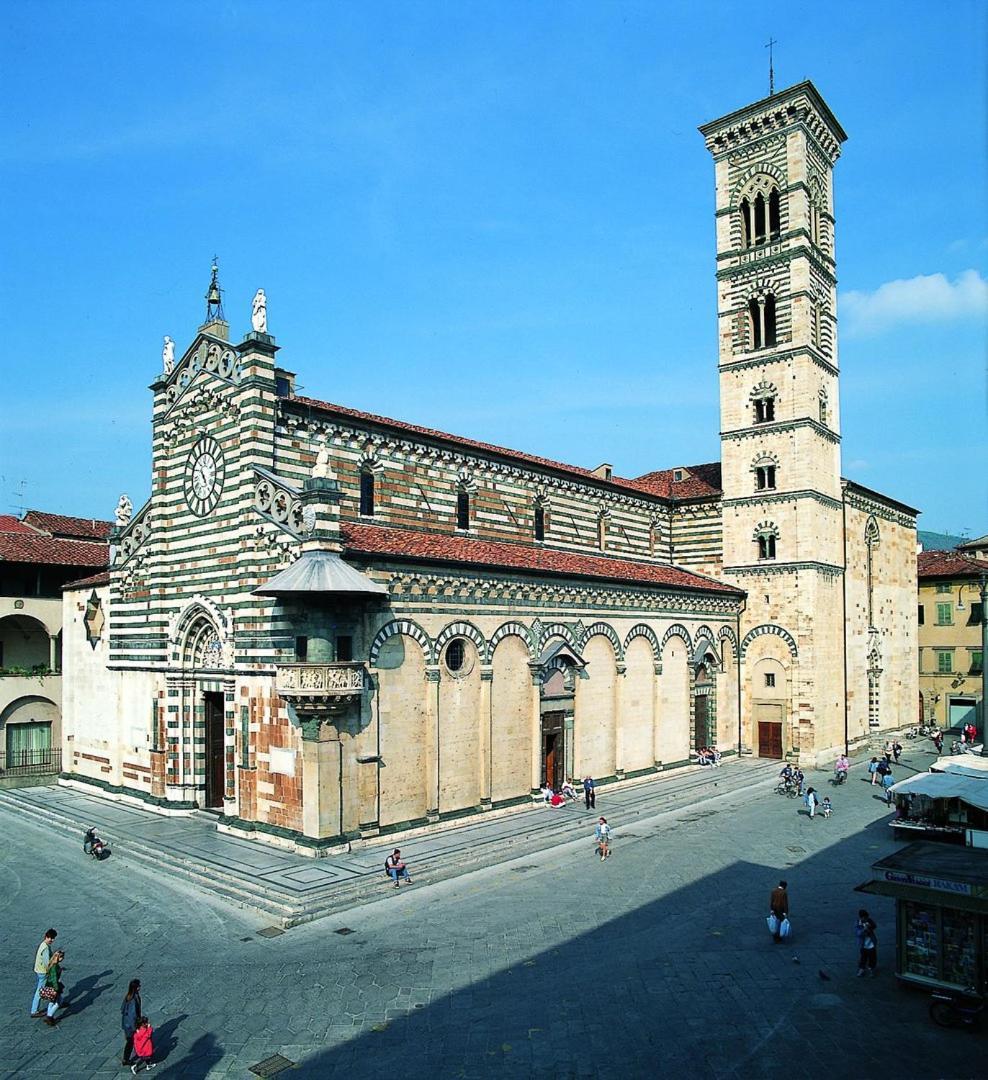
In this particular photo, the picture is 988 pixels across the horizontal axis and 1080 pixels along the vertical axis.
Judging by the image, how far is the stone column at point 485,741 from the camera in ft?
81.1

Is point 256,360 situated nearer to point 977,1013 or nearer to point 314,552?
point 314,552

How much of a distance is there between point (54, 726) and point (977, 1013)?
107 feet

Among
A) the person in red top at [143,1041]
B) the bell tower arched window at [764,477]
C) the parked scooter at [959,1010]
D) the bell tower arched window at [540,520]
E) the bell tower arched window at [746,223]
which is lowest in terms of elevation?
the parked scooter at [959,1010]

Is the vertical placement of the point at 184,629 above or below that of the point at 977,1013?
above

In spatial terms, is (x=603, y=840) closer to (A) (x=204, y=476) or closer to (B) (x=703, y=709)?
(B) (x=703, y=709)

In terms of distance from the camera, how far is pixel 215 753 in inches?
1039

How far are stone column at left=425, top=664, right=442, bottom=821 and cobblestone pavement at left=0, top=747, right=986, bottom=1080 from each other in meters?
2.79

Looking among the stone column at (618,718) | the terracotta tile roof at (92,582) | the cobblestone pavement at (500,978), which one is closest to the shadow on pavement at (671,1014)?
the cobblestone pavement at (500,978)

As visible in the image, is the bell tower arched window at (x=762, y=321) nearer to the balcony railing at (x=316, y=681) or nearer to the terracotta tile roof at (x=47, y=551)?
the balcony railing at (x=316, y=681)

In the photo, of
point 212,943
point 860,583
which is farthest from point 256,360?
point 860,583

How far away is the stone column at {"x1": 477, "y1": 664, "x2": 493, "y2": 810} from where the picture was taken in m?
24.7

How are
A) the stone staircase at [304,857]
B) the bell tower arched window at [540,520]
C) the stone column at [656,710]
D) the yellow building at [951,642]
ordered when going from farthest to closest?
the yellow building at [951,642], the bell tower arched window at [540,520], the stone column at [656,710], the stone staircase at [304,857]

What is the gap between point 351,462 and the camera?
26.1 m

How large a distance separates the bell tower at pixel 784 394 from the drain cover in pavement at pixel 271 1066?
2827 cm
